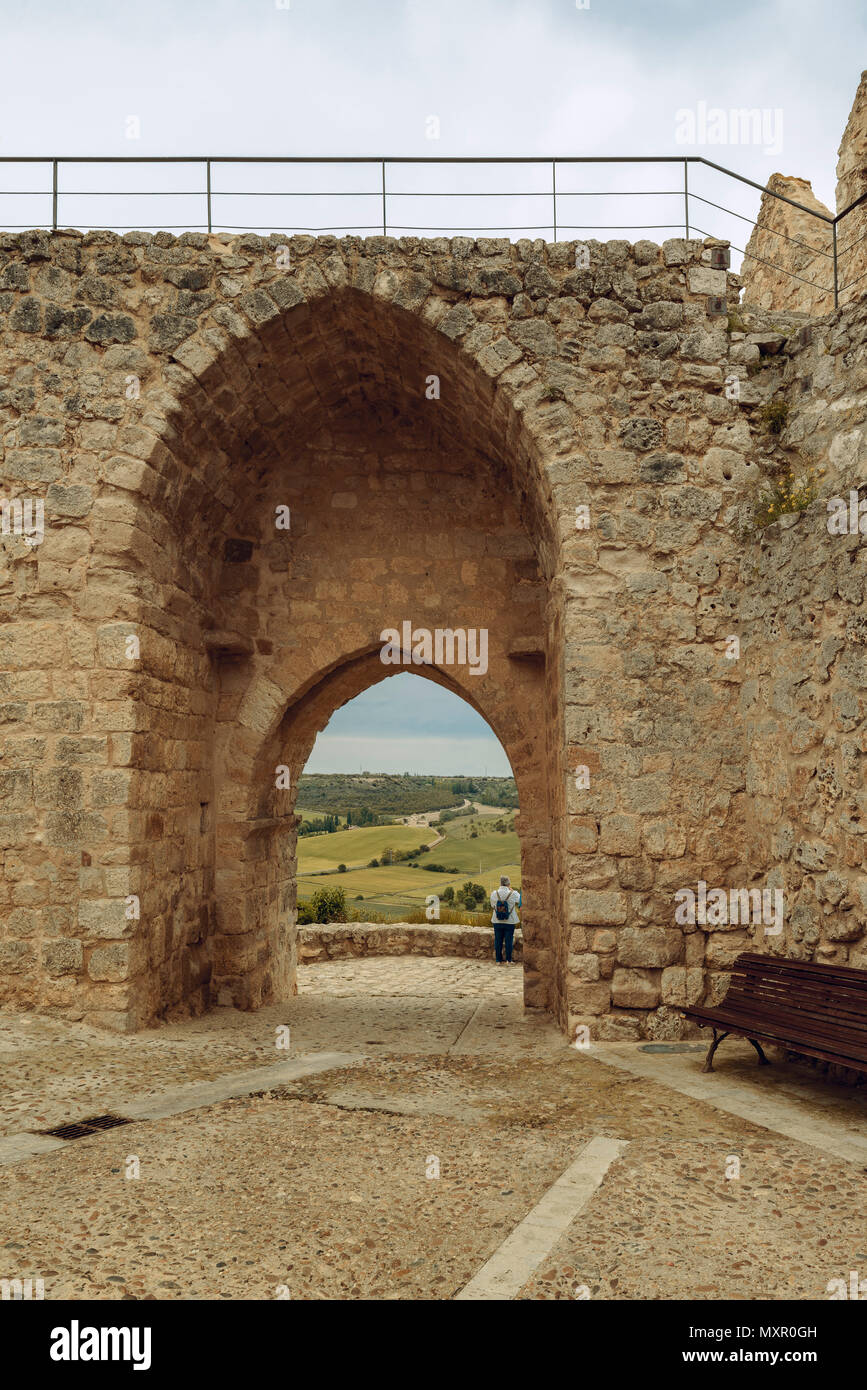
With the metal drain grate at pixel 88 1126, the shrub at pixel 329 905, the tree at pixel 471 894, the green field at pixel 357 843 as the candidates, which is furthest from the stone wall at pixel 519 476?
the tree at pixel 471 894

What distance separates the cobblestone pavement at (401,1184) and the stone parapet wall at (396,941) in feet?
22.0

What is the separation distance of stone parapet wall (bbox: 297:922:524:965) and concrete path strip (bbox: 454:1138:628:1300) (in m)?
8.32

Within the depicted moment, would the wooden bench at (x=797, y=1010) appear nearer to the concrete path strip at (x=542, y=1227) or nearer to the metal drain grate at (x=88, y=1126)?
the concrete path strip at (x=542, y=1227)

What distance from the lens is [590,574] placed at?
17.7 feet

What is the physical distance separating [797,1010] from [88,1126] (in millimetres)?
2913

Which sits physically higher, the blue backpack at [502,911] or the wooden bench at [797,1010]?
the wooden bench at [797,1010]

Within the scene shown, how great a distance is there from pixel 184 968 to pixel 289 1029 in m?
0.84

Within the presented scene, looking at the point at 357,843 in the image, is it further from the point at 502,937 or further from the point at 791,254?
the point at 791,254

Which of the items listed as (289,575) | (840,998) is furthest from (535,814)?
(840,998)

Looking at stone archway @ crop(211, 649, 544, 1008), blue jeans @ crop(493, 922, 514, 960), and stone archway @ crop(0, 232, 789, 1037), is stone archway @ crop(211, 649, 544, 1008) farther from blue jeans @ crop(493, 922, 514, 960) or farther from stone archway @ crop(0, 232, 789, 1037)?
blue jeans @ crop(493, 922, 514, 960)

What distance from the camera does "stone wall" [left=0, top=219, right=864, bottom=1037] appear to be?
17.2ft

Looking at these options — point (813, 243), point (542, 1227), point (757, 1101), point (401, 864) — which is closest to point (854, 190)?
point (813, 243)

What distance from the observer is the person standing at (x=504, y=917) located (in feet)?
36.1
